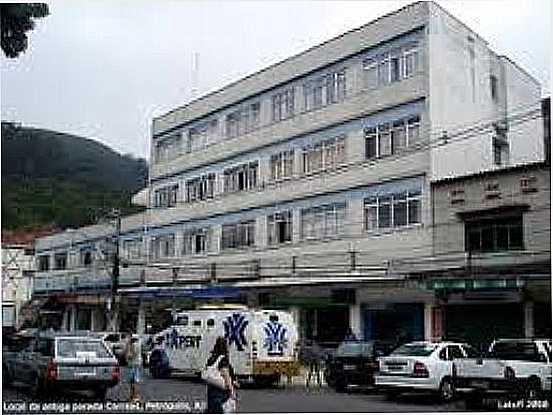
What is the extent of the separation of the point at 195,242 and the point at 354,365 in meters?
15.1

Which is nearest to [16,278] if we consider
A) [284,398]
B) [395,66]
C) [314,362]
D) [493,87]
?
[314,362]

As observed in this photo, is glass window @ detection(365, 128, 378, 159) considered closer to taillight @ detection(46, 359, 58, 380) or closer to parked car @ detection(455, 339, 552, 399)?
parked car @ detection(455, 339, 552, 399)

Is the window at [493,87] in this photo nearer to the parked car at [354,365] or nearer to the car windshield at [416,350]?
the parked car at [354,365]

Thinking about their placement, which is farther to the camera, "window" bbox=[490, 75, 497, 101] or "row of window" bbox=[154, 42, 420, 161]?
"window" bbox=[490, 75, 497, 101]

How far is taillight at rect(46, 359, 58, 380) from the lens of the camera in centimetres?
1611

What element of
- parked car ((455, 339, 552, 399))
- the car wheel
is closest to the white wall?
the car wheel

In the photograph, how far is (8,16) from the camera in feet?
50.5

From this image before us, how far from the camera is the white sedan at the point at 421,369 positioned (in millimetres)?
18094

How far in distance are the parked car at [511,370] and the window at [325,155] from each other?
1256cm

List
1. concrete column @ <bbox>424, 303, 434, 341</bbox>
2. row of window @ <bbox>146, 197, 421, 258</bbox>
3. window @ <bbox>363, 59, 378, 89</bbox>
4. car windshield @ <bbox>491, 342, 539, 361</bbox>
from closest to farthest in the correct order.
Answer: car windshield @ <bbox>491, 342, 539, 361</bbox>, concrete column @ <bbox>424, 303, 434, 341</bbox>, row of window @ <bbox>146, 197, 421, 258</bbox>, window @ <bbox>363, 59, 378, 89</bbox>

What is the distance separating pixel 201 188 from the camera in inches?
1369

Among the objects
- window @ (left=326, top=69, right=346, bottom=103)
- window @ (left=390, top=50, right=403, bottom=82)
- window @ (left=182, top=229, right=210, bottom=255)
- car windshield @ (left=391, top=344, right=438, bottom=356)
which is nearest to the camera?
car windshield @ (left=391, top=344, right=438, bottom=356)

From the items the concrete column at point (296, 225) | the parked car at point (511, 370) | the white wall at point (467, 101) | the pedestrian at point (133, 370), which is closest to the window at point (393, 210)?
the white wall at point (467, 101)

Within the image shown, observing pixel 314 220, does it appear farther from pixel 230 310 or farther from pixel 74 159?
pixel 74 159
